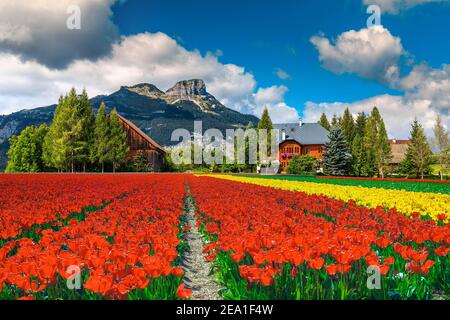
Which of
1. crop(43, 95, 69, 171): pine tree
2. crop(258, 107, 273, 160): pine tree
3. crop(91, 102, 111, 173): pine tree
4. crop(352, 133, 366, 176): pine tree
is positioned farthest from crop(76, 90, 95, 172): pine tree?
crop(352, 133, 366, 176): pine tree

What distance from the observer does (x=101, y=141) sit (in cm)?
6412

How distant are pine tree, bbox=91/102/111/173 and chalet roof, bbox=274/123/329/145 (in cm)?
4426

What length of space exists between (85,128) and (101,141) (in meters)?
3.40

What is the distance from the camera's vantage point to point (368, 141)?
7131 cm

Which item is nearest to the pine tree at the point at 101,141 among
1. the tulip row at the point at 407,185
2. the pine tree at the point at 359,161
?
the tulip row at the point at 407,185

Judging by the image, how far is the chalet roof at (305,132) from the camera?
92.0 metres

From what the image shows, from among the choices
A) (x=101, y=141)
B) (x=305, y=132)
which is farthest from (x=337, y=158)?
(x=101, y=141)

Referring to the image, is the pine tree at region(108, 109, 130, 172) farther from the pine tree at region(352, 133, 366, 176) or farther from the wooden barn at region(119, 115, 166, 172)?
the pine tree at region(352, 133, 366, 176)

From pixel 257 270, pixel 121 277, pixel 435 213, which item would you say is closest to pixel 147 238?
pixel 121 277

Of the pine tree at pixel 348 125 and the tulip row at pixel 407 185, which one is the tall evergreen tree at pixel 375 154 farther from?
the tulip row at pixel 407 185

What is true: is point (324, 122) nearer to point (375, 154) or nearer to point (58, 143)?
point (375, 154)

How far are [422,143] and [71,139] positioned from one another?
175 ft

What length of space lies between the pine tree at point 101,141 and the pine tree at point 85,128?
0.84 m
